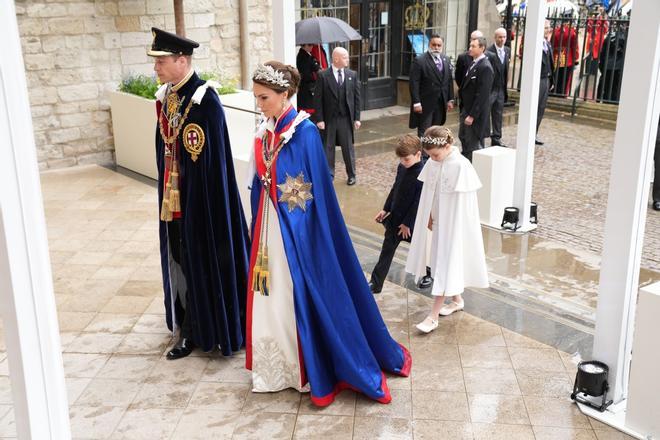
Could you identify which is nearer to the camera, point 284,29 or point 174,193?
point 174,193

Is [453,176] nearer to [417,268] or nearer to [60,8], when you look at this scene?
[417,268]

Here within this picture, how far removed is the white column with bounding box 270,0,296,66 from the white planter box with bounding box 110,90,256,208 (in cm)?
328

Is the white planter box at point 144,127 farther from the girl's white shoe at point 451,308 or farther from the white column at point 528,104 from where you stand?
the girl's white shoe at point 451,308

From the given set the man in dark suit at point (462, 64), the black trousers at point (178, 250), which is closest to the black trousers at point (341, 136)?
the man in dark suit at point (462, 64)

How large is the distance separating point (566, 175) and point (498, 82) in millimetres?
1728

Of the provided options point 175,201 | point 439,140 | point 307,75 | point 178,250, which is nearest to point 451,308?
point 439,140

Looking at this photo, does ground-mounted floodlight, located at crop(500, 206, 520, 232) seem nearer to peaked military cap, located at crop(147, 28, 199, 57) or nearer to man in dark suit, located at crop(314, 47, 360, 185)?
man in dark suit, located at crop(314, 47, 360, 185)

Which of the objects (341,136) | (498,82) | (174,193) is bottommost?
(341,136)

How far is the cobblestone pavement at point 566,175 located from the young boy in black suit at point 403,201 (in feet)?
7.37

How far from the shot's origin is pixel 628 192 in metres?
3.95

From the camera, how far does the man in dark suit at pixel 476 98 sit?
9305 mm

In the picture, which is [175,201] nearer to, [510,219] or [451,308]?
[451,308]

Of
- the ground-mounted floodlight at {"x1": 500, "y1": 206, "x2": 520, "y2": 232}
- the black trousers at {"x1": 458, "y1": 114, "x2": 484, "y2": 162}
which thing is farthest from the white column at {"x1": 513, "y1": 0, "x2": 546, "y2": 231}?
the black trousers at {"x1": 458, "y1": 114, "x2": 484, "y2": 162}

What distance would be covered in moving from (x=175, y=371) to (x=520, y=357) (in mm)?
2251
